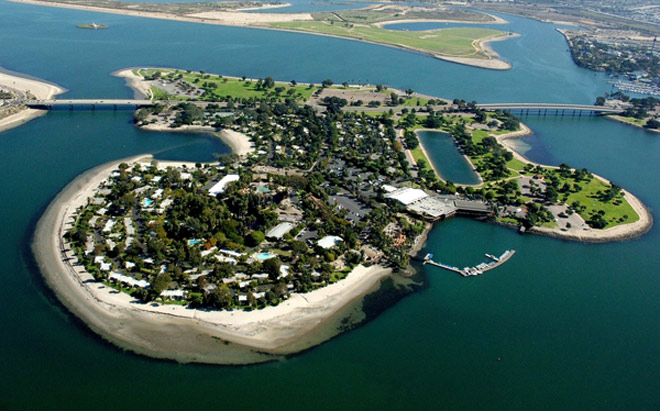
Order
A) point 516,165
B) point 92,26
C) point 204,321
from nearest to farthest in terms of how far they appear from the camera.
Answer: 1. point 204,321
2. point 516,165
3. point 92,26

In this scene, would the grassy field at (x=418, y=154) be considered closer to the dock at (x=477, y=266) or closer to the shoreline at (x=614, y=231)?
the shoreline at (x=614, y=231)

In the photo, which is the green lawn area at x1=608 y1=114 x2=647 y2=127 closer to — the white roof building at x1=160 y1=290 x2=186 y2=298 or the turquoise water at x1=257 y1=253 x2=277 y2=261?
the turquoise water at x1=257 y1=253 x2=277 y2=261

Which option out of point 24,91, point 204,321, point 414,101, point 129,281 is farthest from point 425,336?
point 24,91

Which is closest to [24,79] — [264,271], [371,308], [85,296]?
[85,296]

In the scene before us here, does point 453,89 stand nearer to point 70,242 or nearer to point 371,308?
point 371,308

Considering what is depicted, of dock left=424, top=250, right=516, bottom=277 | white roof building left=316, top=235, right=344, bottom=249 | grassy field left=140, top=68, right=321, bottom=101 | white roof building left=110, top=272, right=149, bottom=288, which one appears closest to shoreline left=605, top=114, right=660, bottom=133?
grassy field left=140, top=68, right=321, bottom=101

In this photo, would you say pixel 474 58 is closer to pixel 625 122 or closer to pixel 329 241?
pixel 625 122
